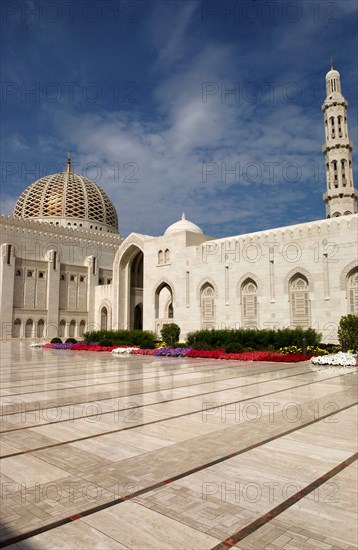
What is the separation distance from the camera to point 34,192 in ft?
130

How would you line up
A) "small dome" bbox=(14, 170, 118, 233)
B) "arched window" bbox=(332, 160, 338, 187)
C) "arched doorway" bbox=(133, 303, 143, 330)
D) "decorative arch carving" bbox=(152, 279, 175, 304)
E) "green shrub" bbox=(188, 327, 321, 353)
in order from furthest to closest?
"small dome" bbox=(14, 170, 118, 233) → "arched doorway" bbox=(133, 303, 143, 330) → "arched window" bbox=(332, 160, 338, 187) → "decorative arch carving" bbox=(152, 279, 175, 304) → "green shrub" bbox=(188, 327, 321, 353)

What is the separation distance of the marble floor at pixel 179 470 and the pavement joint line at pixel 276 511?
1 cm

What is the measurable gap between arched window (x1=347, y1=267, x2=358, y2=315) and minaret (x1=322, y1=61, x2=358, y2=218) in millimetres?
9293

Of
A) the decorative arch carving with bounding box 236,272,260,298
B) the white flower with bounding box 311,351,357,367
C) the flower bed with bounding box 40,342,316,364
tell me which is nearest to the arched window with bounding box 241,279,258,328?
the decorative arch carving with bounding box 236,272,260,298

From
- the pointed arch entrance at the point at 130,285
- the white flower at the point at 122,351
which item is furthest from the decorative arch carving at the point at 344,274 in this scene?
the pointed arch entrance at the point at 130,285

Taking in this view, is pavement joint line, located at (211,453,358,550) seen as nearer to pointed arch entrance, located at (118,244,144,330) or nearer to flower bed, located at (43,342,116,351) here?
flower bed, located at (43,342,116,351)

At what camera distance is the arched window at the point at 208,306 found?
76.4 feet

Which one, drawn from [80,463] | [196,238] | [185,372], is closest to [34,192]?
[196,238]

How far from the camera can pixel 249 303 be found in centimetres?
2170

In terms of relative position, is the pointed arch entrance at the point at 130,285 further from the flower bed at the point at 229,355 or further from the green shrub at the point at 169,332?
the flower bed at the point at 229,355

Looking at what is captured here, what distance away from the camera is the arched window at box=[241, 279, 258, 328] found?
2142 cm

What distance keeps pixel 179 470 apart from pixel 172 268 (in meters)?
21.9

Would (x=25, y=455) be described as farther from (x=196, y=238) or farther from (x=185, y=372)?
(x=196, y=238)

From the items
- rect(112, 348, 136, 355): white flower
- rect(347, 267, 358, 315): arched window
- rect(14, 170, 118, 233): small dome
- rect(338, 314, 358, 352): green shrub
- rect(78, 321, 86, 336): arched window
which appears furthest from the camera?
rect(14, 170, 118, 233): small dome
